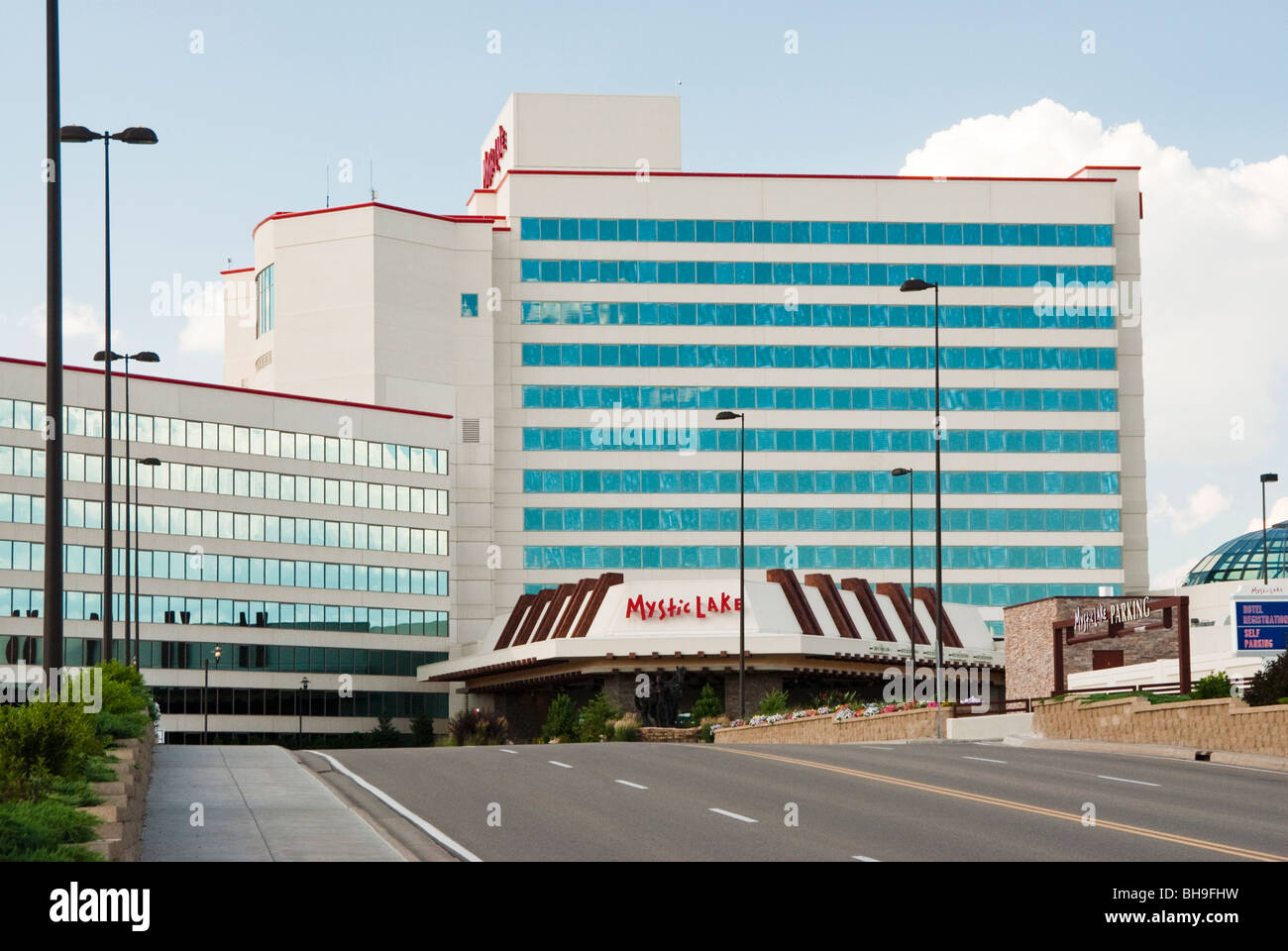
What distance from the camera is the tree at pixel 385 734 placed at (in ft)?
291

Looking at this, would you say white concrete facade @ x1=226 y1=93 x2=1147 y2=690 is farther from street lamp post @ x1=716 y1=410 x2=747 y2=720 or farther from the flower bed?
the flower bed

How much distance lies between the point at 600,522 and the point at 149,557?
82.1 ft

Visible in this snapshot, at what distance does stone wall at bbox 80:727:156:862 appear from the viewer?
43.5 feet

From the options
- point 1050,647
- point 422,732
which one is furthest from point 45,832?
point 422,732

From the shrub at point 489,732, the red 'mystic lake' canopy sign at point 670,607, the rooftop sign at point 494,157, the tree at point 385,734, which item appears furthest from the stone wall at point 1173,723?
the rooftop sign at point 494,157

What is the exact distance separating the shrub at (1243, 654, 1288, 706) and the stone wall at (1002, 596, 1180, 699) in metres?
16.1

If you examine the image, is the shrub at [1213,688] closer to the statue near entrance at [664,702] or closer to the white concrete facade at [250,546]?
the statue near entrance at [664,702]

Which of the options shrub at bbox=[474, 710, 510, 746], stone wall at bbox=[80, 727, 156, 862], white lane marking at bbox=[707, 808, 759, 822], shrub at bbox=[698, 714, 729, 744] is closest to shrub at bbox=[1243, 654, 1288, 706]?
white lane marking at bbox=[707, 808, 759, 822]

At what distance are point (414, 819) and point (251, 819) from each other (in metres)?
1.88

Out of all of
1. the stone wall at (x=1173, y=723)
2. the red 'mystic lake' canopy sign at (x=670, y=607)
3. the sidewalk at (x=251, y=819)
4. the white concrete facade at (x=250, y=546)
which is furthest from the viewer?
the white concrete facade at (x=250, y=546)

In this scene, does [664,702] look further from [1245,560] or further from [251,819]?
→ [1245,560]

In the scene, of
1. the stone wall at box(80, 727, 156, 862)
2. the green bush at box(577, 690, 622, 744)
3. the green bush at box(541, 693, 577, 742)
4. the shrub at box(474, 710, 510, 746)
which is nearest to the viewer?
the stone wall at box(80, 727, 156, 862)

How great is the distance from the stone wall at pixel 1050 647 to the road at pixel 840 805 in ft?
57.6

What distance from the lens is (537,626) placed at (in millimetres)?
81500
